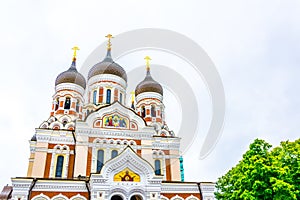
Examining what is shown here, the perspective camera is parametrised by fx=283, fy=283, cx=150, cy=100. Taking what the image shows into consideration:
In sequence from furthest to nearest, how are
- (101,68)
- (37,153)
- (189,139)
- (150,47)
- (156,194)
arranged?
(101,68)
(37,153)
(156,194)
(189,139)
(150,47)

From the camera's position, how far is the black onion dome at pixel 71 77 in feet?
83.5

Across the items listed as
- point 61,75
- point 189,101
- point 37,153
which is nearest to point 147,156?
point 189,101

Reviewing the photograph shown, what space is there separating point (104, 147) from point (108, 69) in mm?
7977

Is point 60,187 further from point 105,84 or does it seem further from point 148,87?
point 148,87

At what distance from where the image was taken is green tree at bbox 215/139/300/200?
13.4 meters

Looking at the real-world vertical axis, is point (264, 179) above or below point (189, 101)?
below

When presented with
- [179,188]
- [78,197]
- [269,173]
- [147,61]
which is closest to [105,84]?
[147,61]

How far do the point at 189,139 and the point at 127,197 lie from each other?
4772mm

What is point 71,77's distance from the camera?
25.6 m

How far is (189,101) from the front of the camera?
16219 mm

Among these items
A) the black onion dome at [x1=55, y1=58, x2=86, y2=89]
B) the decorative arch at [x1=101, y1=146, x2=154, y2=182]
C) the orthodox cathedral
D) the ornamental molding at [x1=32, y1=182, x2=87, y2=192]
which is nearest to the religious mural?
the orthodox cathedral

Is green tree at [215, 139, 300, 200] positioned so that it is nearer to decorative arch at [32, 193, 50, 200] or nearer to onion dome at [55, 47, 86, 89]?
decorative arch at [32, 193, 50, 200]

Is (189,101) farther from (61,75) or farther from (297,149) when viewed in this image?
(61,75)

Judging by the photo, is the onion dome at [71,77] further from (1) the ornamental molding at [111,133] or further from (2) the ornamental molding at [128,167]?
(2) the ornamental molding at [128,167]
